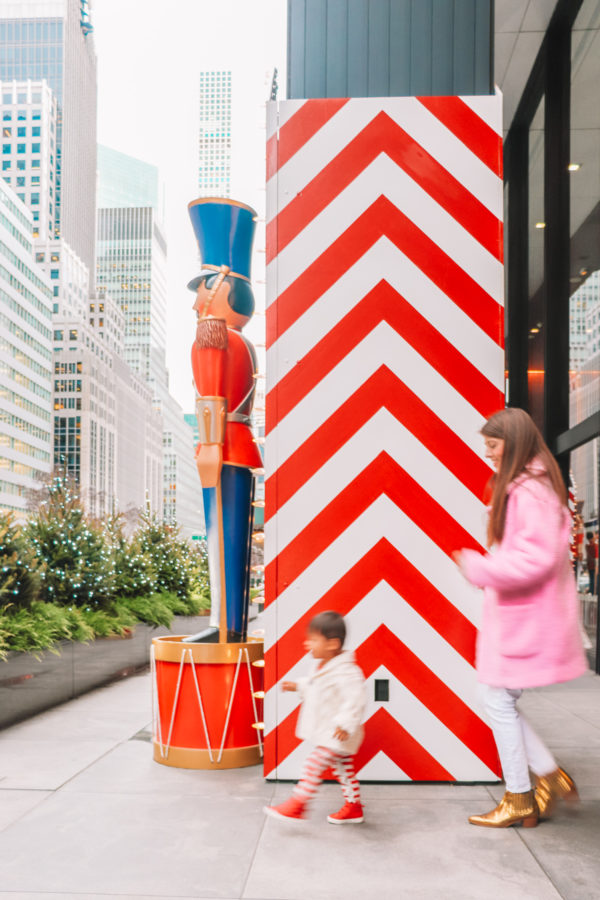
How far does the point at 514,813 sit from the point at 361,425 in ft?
6.26

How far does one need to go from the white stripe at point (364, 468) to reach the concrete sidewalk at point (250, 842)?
49.3 inches

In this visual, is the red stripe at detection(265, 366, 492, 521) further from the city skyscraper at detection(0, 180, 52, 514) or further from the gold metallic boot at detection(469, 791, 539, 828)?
the city skyscraper at detection(0, 180, 52, 514)

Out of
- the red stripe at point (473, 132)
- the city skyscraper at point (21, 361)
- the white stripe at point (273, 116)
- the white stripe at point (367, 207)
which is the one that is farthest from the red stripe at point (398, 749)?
the city skyscraper at point (21, 361)

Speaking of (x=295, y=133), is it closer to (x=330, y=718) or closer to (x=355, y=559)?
(x=355, y=559)

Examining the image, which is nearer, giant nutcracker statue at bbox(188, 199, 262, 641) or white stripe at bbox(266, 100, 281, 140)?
white stripe at bbox(266, 100, 281, 140)

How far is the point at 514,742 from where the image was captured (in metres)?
3.38

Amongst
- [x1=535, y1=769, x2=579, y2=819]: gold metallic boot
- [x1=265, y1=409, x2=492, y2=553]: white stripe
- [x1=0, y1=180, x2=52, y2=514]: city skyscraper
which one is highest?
[x1=0, y1=180, x2=52, y2=514]: city skyscraper

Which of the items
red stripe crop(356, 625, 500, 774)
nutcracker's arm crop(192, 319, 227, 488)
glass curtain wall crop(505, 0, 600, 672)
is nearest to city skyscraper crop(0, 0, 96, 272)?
glass curtain wall crop(505, 0, 600, 672)

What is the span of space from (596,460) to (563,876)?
7177 millimetres

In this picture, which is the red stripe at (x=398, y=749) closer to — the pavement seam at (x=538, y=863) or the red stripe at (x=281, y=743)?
the red stripe at (x=281, y=743)

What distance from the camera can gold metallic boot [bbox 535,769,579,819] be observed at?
3.46 metres

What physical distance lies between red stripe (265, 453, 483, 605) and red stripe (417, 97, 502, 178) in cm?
165

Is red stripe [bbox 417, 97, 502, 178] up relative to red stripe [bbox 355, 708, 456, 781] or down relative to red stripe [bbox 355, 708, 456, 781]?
up

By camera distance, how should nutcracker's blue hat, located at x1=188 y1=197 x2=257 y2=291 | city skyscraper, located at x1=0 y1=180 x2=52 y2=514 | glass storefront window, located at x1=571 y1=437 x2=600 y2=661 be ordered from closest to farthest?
nutcracker's blue hat, located at x1=188 y1=197 x2=257 y2=291, glass storefront window, located at x1=571 y1=437 x2=600 y2=661, city skyscraper, located at x1=0 y1=180 x2=52 y2=514
